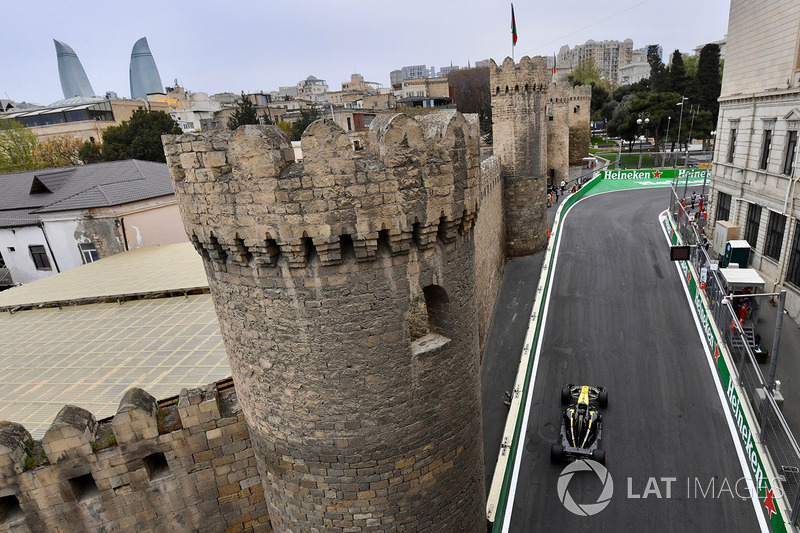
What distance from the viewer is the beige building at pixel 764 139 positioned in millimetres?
20672

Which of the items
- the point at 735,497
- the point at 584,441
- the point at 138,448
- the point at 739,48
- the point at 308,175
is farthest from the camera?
the point at 739,48

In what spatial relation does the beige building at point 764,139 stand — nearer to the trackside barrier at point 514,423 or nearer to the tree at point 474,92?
the trackside barrier at point 514,423

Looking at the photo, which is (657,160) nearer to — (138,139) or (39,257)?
(138,139)

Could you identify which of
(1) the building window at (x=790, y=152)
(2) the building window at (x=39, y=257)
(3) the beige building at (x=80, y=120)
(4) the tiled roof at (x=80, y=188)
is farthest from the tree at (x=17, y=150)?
(1) the building window at (x=790, y=152)

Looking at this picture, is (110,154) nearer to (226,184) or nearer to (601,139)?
(226,184)

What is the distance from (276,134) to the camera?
5168 millimetres

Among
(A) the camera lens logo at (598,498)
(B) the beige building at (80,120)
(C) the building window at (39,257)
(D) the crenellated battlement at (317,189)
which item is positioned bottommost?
(A) the camera lens logo at (598,498)

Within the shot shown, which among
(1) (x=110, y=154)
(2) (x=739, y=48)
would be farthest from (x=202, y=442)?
(1) (x=110, y=154)

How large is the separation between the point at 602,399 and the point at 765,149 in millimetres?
18462

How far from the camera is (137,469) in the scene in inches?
311

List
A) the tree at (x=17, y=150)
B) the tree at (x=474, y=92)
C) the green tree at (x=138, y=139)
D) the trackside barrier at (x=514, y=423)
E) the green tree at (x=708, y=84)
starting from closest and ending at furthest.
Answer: the trackside barrier at (x=514, y=423) → the tree at (x=17, y=150) → the green tree at (x=138, y=139) → the green tree at (x=708, y=84) → the tree at (x=474, y=92)

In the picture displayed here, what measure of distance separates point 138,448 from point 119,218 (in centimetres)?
1990

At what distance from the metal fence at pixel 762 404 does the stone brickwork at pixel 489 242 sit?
26.4 feet

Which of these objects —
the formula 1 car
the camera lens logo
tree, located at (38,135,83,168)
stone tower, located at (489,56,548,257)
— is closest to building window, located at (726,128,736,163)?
stone tower, located at (489,56,548,257)
